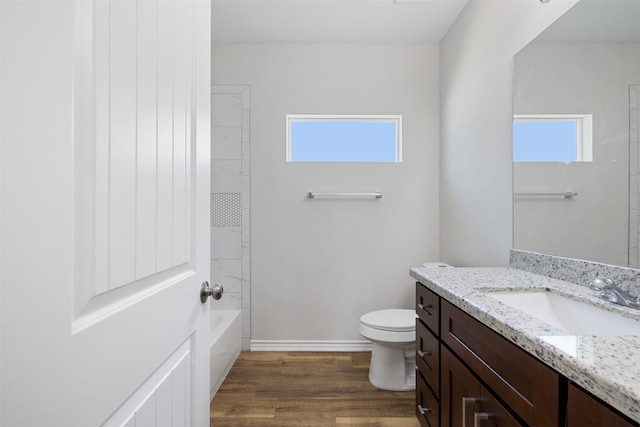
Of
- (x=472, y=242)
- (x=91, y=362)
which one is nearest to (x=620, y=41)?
(x=472, y=242)

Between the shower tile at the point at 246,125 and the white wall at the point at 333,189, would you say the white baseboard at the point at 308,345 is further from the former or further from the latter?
the shower tile at the point at 246,125

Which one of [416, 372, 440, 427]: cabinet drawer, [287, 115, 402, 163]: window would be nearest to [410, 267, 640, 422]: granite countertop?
[416, 372, 440, 427]: cabinet drawer

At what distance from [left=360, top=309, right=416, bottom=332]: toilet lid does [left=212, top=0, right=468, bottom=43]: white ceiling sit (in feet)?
6.94

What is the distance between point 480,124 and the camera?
2031 millimetres

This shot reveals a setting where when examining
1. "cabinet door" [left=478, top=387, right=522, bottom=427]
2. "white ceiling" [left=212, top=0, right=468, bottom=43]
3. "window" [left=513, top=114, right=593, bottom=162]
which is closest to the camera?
"cabinet door" [left=478, top=387, right=522, bottom=427]

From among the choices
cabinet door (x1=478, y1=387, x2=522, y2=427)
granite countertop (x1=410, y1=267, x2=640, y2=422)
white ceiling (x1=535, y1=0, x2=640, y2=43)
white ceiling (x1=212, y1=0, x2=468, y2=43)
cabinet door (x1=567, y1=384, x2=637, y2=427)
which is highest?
white ceiling (x1=212, y1=0, x2=468, y2=43)

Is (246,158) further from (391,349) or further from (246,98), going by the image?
(391,349)

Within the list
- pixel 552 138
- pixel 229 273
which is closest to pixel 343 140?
pixel 229 273

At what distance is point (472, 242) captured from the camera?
84.5 inches

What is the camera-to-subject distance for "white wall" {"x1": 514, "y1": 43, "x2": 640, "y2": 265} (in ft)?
3.72

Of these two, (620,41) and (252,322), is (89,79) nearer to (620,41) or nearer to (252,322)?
(620,41)

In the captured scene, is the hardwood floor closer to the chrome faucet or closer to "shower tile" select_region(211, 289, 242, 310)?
"shower tile" select_region(211, 289, 242, 310)

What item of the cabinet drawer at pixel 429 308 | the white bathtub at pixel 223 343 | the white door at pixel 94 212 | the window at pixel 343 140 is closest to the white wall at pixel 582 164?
the cabinet drawer at pixel 429 308

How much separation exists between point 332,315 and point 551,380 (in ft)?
7.04
